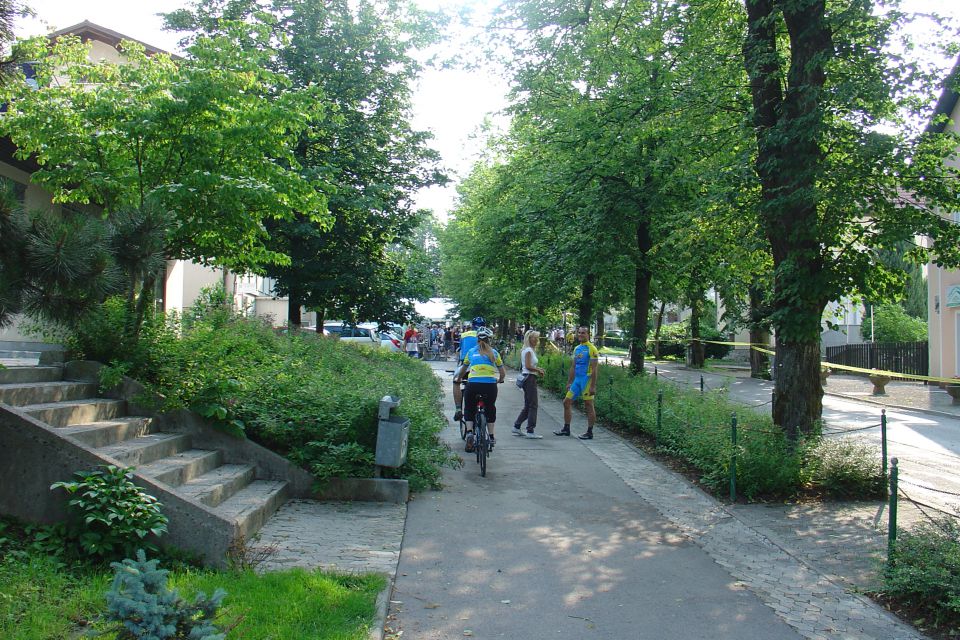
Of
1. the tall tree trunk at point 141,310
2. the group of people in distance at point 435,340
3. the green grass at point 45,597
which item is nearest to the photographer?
the green grass at point 45,597

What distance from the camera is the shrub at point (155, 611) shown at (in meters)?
3.15

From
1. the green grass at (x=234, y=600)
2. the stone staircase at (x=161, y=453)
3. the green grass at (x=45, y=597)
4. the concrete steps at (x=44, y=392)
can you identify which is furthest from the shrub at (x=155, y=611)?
the concrete steps at (x=44, y=392)

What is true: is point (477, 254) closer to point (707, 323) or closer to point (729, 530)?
point (729, 530)

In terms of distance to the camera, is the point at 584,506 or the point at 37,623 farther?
the point at 584,506

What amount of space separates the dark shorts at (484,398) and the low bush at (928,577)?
5497 millimetres

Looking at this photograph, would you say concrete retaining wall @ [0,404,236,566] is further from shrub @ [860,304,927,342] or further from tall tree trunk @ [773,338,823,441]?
shrub @ [860,304,927,342]

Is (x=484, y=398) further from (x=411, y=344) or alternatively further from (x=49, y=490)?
(x=411, y=344)

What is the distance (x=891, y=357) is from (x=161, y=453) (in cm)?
3230

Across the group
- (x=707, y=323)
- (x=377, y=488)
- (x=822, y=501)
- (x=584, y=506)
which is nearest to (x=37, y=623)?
(x=377, y=488)

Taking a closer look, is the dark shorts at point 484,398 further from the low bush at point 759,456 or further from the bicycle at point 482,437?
the low bush at point 759,456

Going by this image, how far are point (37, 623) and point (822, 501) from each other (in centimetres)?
785

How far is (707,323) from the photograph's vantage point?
50.2 m

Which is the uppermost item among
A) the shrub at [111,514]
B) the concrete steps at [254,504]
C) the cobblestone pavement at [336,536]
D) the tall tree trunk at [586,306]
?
the tall tree trunk at [586,306]

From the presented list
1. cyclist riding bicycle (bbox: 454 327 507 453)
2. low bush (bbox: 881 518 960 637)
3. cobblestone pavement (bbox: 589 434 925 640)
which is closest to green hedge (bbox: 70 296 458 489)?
cyclist riding bicycle (bbox: 454 327 507 453)
